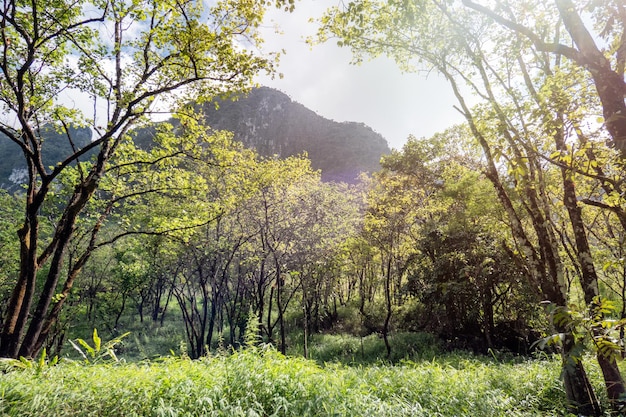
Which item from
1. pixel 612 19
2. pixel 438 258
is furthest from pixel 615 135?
pixel 438 258

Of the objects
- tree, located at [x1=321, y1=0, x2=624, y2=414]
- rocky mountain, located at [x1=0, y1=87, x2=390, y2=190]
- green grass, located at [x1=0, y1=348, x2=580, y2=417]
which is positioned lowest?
green grass, located at [x1=0, y1=348, x2=580, y2=417]

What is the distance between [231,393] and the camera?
15.3 feet

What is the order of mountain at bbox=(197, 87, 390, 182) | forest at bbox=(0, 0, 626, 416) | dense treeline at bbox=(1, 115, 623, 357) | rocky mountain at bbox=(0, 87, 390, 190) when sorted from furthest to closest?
mountain at bbox=(197, 87, 390, 182)
rocky mountain at bbox=(0, 87, 390, 190)
dense treeline at bbox=(1, 115, 623, 357)
forest at bbox=(0, 0, 626, 416)

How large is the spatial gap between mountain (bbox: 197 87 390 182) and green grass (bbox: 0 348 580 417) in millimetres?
108065

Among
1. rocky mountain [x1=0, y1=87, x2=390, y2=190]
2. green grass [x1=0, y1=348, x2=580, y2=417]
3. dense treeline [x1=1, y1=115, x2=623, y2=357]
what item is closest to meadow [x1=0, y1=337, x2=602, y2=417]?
green grass [x1=0, y1=348, x2=580, y2=417]

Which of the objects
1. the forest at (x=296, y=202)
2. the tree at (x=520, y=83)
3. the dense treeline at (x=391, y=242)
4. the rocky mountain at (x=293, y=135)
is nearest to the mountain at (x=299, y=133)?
the rocky mountain at (x=293, y=135)

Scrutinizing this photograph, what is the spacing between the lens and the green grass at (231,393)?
3988mm

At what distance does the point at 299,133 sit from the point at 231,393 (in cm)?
13696

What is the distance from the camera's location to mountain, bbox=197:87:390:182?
4751 inches

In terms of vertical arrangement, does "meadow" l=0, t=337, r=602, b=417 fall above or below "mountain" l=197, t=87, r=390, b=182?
below

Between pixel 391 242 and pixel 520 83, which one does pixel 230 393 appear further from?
pixel 391 242

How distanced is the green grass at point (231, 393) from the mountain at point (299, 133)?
108065 millimetres

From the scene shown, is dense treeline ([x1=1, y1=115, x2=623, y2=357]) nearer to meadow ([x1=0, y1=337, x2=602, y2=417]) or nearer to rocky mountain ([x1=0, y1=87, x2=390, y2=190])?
meadow ([x1=0, y1=337, x2=602, y2=417])

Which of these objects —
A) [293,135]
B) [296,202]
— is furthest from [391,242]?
[293,135]
